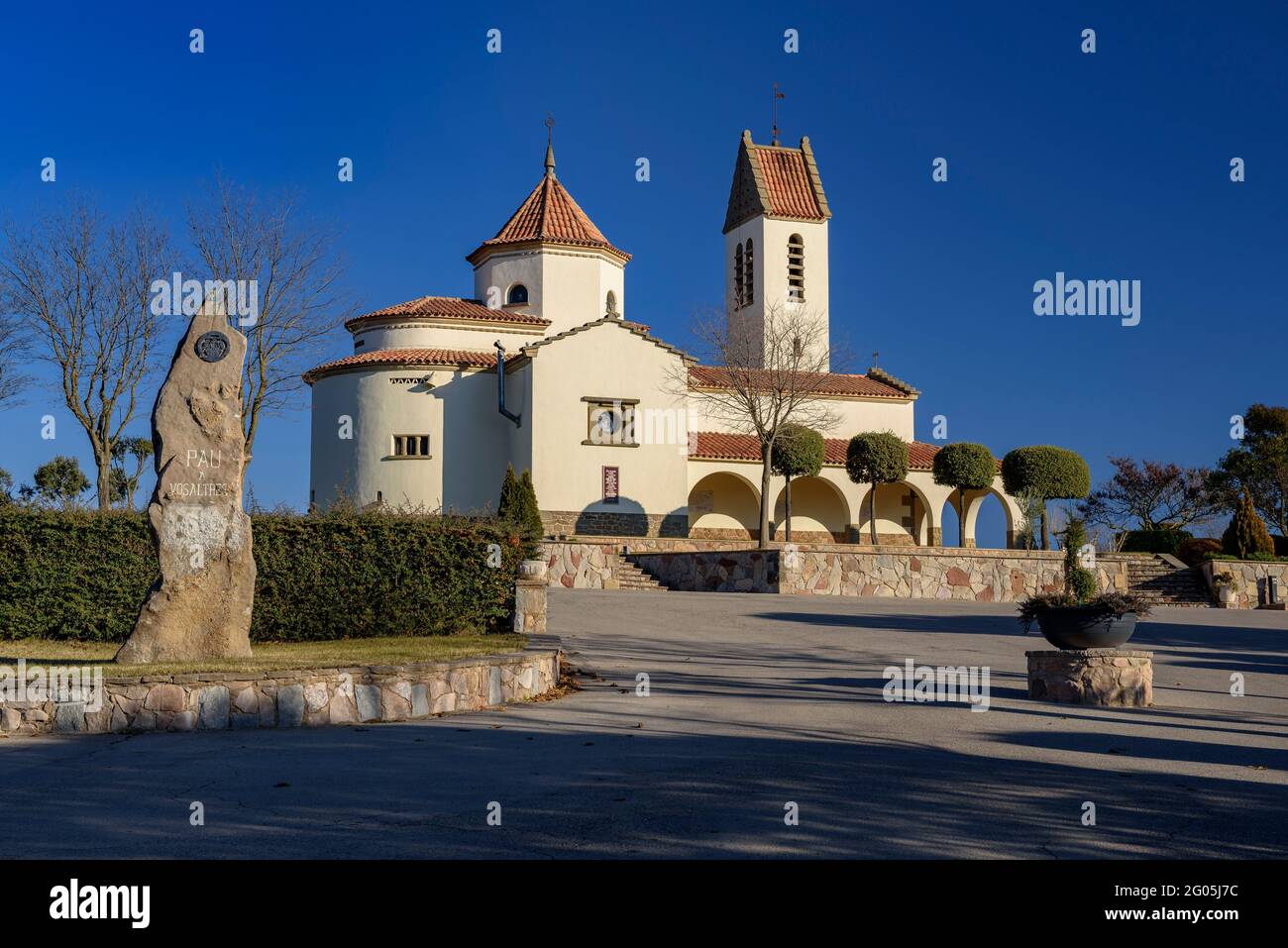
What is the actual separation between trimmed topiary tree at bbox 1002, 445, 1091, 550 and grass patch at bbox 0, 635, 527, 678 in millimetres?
27525

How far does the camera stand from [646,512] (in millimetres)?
37875

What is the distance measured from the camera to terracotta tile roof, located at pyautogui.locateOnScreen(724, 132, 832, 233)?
164ft

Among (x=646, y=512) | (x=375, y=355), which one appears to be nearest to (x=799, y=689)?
(x=646, y=512)

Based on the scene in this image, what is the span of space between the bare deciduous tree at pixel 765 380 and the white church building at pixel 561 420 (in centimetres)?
43

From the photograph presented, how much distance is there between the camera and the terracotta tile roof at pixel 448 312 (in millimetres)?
39469

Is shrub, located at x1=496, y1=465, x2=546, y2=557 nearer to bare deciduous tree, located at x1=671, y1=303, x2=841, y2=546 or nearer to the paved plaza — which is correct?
bare deciduous tree, located at x1=671, y1=303, x2=841, y2=546

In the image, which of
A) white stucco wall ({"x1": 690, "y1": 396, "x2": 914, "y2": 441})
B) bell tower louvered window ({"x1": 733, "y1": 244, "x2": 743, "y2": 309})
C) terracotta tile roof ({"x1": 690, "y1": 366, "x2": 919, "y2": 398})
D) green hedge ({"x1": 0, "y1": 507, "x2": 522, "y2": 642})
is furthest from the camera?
bell tower louvered window ({"x1": 733, "y1": 244, "x2": 743, "y2": 309})

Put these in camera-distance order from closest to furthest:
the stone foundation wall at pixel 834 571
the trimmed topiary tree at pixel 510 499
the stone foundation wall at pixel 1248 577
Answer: the stone foundation wall at pixel 834 571
the stone foundation wall at pixel 1248 577
the trimmed topiary tree at pixel 510 499

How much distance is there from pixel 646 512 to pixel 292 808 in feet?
102

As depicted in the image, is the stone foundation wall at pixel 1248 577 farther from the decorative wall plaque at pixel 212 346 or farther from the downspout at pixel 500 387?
the decorative wall plaque at pixel 212 346

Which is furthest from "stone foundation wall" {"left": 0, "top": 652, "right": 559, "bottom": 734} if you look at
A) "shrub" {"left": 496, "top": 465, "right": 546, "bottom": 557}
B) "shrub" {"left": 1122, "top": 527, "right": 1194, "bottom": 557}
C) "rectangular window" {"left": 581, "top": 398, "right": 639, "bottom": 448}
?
"shrub" {"left": 1122, "top": 527, "right": 1194, "bottom": 557}

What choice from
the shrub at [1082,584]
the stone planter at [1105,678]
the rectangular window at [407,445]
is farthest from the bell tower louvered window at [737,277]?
the stone planter at [1105,678]

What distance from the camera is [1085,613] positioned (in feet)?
37.3
